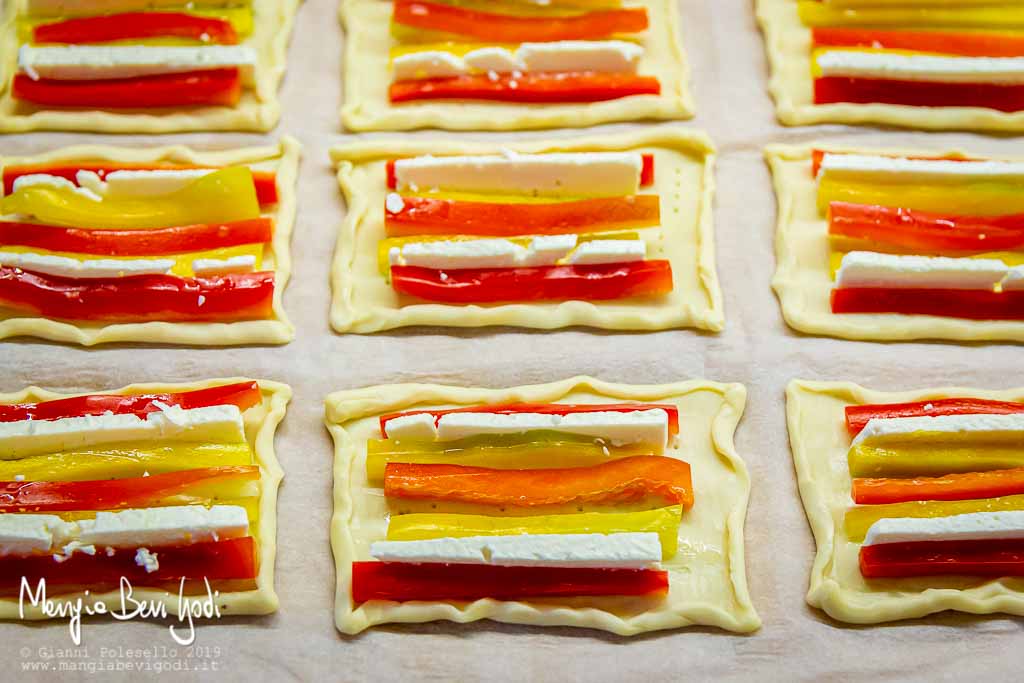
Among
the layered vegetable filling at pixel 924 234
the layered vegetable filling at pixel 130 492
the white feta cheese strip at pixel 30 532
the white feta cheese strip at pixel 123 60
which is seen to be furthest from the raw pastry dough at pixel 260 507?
the layered vegetable filling at pixel 924 234

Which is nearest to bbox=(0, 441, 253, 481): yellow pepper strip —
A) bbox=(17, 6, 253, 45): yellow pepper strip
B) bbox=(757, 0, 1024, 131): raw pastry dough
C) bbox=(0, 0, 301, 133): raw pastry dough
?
bbox=(0, 0, 301, 133): raw pastry dough

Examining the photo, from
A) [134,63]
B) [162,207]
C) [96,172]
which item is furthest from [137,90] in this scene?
[162,207]

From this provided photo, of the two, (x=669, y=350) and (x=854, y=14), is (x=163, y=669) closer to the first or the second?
(x=669, y=350)

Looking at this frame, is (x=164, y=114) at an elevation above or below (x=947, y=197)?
above

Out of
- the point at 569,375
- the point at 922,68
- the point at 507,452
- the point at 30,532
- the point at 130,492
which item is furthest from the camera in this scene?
the point at 922,68

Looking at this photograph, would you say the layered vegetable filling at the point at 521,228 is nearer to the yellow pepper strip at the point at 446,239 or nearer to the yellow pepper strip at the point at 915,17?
the yellow pepper strip at the point at 446,239

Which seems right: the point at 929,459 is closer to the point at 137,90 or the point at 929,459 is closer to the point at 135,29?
the point at 137,90

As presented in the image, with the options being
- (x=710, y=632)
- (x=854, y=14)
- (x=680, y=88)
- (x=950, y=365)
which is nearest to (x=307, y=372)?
(x=710, y=632)
